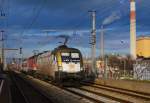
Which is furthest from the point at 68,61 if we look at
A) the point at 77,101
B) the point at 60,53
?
the point at 77,101

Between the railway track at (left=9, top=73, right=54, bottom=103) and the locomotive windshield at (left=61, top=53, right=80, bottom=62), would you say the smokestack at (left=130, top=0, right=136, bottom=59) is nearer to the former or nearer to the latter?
the locomotive windshield at (left=61, top=53, right=80, bottom=62)

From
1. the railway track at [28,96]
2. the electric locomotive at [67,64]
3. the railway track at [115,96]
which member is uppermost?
the electric locomotive at [67,64]

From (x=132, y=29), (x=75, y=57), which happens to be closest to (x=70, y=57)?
(x=75, y=57)

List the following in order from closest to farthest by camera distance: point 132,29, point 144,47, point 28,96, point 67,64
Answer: point 28,96
point 67,64
point 132,29
point 144,47

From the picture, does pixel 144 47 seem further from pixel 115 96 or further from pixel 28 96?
pixel 115 96

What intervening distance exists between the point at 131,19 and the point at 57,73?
57683 millimetres

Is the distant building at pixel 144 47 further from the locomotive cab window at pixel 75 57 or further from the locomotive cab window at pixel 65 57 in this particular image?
the locomotive cab window at pixel 65 57

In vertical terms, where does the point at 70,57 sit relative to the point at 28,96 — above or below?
above

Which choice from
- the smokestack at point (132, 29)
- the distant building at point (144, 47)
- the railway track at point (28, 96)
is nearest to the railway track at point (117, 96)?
the railway track at point (28, 96)

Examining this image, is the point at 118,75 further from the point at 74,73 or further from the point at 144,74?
the point at 74,73

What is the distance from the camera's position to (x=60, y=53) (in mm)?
36531

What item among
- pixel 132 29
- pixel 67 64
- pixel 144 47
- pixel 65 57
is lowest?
pixel 67 64

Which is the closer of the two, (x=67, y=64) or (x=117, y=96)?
(x=117, y=96)

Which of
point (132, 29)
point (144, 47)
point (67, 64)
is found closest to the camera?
point (67, 64)
